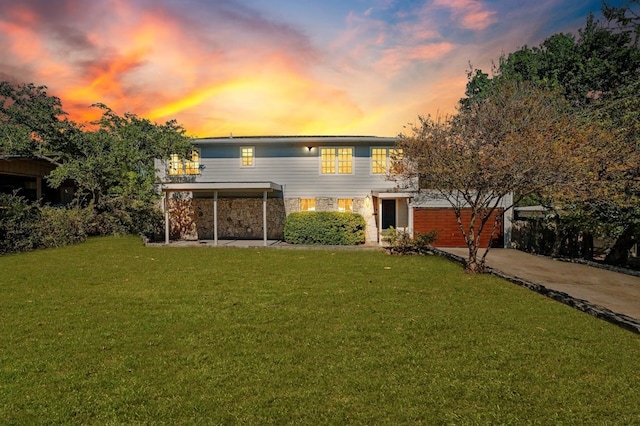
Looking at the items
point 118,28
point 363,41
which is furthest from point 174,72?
point 363,41

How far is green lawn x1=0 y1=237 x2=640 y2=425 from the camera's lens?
11.4ft

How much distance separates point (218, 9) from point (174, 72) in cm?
377

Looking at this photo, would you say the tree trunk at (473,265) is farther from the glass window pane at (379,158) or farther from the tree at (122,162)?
the tree at (122,162)

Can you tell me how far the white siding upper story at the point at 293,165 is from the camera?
748 inches

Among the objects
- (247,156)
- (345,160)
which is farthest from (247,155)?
(345,160)

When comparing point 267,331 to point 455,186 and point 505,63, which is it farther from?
point 505,63

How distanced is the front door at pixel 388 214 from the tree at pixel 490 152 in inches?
286

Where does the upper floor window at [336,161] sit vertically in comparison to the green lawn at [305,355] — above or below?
above

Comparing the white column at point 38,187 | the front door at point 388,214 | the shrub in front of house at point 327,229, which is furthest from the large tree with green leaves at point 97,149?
the front door at point 388,214

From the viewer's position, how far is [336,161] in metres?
19.2

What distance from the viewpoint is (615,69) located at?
25422 mm

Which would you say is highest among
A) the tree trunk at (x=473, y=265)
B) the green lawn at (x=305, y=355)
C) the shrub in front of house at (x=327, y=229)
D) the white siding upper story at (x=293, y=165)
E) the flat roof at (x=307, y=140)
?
the flat roof at (x=307, y=140)

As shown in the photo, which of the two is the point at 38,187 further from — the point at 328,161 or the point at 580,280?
the point at 580,280

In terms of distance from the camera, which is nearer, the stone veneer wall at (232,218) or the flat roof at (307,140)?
the flat roof at (307,140)
